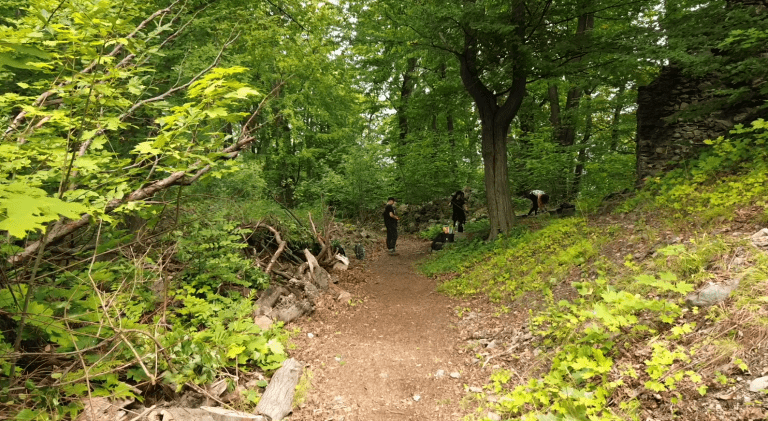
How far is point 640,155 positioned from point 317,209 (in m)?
10.2

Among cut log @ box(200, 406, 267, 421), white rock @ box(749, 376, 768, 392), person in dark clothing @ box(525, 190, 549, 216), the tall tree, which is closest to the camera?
white rock @ box(749, 376, 768, 392)

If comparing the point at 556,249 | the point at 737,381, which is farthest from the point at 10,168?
the point at 556,249

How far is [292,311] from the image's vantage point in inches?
225

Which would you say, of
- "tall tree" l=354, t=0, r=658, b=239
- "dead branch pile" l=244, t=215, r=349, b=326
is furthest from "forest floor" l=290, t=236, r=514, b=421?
"tall tree" l=354, t=0, r=658, b=239

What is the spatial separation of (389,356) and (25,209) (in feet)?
13.9

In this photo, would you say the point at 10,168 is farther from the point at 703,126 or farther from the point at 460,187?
the point at 460,187

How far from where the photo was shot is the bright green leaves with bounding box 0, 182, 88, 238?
1.39m

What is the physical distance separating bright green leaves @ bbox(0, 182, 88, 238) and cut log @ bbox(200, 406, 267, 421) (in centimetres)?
232

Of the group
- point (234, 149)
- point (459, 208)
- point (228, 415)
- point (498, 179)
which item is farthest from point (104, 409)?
point (459, 208)

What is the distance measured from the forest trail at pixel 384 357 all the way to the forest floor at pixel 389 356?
0.01 m

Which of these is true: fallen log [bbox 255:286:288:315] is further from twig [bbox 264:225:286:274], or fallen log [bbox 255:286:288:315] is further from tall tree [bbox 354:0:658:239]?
tall tree [bbox 354:0:658:239]

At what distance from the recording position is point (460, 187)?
1599 centimetres

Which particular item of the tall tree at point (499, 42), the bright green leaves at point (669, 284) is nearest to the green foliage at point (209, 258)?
the bright green leaves at point (669, 284)

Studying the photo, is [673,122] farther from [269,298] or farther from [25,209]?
[25,209]
